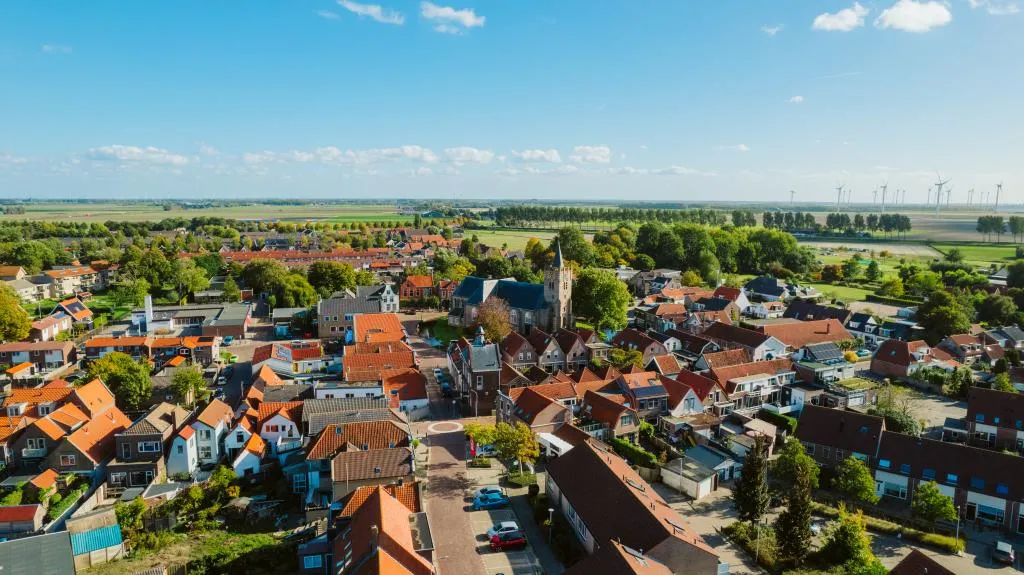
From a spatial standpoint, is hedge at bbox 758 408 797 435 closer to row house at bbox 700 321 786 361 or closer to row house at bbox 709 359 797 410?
row house at bbox 709 359 797 410

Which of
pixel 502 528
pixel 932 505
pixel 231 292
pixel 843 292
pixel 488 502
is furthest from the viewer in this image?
pixel 843 292

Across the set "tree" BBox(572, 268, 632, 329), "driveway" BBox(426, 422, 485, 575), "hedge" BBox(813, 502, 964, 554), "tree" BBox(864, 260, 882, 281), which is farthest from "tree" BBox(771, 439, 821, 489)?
"tree" BBox(864, 260, 882, 281)

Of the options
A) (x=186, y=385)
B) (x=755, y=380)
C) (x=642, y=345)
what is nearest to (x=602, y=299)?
(x=642, y=345)

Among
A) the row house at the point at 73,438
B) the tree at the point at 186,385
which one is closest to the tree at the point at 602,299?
the tree at the point at 186,385

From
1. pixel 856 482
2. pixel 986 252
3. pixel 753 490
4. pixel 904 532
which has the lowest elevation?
pixel 904 532

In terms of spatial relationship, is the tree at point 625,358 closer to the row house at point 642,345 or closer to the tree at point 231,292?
the row house at point 642,345

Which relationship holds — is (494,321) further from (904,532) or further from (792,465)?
(904,532)
